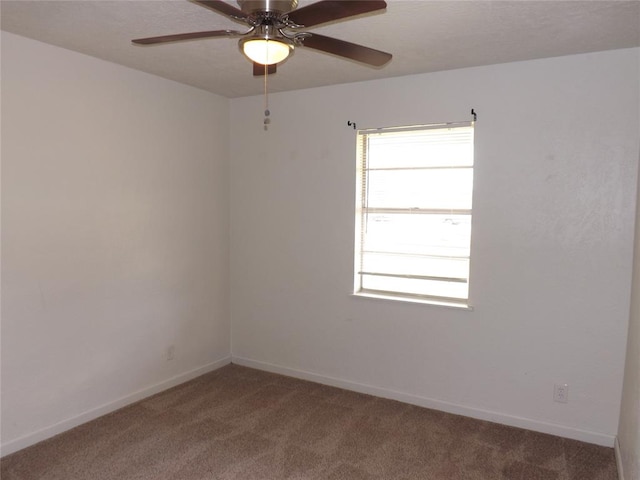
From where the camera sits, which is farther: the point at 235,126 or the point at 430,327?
the point at 235,126

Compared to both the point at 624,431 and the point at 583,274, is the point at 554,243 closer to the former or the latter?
the point at 583,274

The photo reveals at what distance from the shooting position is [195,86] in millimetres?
3795

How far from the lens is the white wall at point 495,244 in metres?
2.83

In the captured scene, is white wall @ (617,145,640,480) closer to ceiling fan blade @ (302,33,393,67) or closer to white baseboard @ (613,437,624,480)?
white baseboard @ (613,437,624,480)

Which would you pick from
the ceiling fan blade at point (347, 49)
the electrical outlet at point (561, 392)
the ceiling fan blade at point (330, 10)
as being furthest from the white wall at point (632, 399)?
the ceiling fan blade at point (330, 10)

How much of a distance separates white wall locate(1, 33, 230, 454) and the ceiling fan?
1.31m

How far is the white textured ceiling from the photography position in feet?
7.22

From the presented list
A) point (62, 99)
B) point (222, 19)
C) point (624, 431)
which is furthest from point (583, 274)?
point (62, 99)

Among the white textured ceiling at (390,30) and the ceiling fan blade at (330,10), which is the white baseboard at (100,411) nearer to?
the white textured ceiling at (390,30)

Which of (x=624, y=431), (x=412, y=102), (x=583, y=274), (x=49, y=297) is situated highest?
(x=412, y=102)

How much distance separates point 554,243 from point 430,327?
103cm

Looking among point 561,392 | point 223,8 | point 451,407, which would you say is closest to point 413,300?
point 451,407

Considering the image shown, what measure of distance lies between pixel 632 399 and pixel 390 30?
227cm

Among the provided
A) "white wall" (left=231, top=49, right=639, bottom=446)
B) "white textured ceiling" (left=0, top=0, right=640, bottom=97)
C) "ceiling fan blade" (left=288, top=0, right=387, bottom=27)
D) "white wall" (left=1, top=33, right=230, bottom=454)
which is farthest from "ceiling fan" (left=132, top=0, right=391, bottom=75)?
"white wall" (left=231, top=49, right=639, bottom=446)
